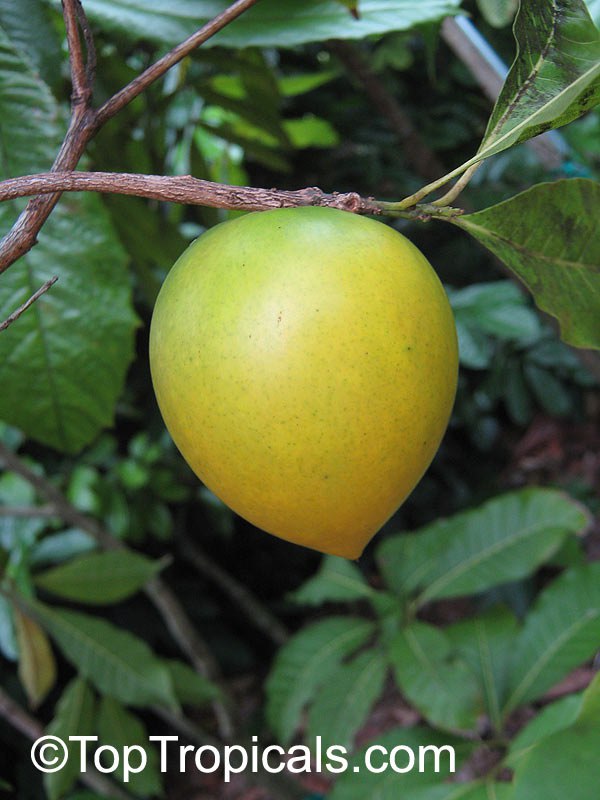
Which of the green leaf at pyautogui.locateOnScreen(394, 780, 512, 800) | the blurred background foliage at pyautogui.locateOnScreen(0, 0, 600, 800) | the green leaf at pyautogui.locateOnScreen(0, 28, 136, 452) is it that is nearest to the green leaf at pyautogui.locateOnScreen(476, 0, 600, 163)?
the green leaf at pyautogui.locateOnScreen(0, 28, 136, 452)

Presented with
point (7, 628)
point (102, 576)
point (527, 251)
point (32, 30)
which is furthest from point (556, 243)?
point (7, 628)

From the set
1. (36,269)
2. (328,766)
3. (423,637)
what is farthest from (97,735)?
(36,269)

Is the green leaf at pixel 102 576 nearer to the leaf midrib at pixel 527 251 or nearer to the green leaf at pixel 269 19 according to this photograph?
the green leaf at pixel 269 19

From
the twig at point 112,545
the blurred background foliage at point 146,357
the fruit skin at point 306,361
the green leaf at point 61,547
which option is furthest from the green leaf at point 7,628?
the fruit skin at point 306,361

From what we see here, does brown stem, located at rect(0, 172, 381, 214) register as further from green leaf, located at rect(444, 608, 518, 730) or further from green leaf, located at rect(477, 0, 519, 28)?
green leaf, located at rect(444, 608, 518, 730)

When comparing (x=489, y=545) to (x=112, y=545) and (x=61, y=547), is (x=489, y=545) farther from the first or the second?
(x=61, y=547)
